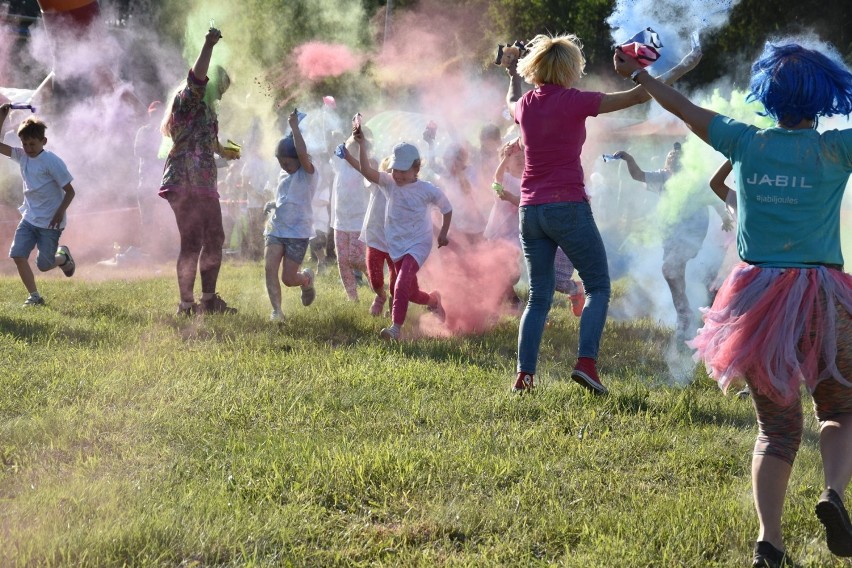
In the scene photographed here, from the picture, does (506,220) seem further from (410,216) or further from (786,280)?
(786,280)

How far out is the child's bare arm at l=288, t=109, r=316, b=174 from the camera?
26.4 feet

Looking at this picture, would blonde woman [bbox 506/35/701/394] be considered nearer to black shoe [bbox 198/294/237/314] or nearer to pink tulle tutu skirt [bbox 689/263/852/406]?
pink tulle tutu skirt [bbox 689/263/852/406]

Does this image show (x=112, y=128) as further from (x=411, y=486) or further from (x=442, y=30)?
(x=411, y=486)

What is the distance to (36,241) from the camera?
9508 millimetres

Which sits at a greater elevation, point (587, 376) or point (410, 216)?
point (410, 216)

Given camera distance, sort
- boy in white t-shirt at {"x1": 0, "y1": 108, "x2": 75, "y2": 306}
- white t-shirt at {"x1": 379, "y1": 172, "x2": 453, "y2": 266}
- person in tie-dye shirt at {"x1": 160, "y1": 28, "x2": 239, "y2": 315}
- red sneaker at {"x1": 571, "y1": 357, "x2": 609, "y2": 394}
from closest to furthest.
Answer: red sneaker at {"x1": 571, "y1": 357, "x2": 609, "y2": 394}
white t-shirt at {"x1": 379, "y1": 172, "x2": 453, "y2": 266}
person in tie-dye shirt at {"x1": 160, "y1": 28, "x2": 239, "y2": 315}
boy in white t-shirt at {"x1": 0, "y1": 108, "x2": 75, "y2": 306}

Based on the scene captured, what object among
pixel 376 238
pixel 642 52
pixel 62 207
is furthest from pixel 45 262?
pixel 642 52

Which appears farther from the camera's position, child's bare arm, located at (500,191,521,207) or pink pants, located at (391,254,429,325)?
child's bare arm, located at (500,191,521,207)

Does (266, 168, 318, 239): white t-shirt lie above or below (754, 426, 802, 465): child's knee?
above

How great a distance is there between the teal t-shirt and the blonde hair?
82.4 inches

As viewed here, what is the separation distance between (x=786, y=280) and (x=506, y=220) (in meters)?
5.33

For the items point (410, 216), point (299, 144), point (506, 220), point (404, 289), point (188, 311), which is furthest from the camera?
point (506, 220)

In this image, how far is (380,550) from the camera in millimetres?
3361

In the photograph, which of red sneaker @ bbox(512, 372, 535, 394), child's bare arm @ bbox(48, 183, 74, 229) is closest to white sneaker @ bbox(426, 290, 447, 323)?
red sneaker @ bbox(512, 372, 535, 394)
